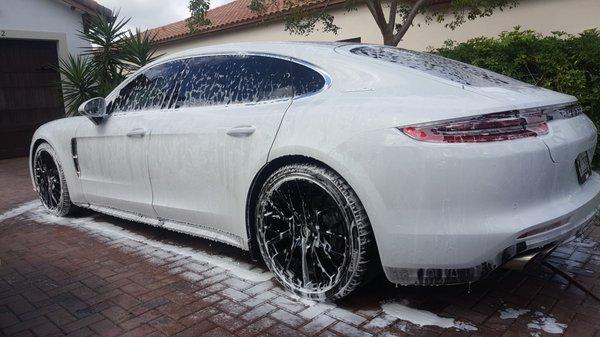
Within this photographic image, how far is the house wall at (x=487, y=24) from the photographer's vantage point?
29.8ft

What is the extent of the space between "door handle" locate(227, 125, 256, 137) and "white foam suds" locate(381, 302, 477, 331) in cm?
132

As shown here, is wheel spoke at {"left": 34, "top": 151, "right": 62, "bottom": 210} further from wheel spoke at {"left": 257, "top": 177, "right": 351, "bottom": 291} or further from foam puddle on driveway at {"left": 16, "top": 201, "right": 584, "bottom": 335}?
wheel spoke at {"left": 257, "top": 177, "right": 351, "bottom": 291}

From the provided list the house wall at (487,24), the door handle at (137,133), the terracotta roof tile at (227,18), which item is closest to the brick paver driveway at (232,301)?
the door handle at (137,133)

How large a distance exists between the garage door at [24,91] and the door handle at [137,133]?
23.1ft

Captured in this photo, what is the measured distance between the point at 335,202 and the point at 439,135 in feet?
2.18

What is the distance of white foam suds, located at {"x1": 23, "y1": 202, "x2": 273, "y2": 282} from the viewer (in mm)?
3393

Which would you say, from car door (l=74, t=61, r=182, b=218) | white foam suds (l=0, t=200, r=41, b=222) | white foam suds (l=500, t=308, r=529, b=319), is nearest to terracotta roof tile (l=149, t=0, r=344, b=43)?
white foam suds (l=0, t=200, r=41, b=222)

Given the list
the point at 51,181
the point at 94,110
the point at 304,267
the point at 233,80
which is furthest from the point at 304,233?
the point at 51,181

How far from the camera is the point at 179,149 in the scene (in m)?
3.46

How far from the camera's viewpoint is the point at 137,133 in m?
3.81

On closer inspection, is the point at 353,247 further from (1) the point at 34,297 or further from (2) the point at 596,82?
(2) the point at 596,82

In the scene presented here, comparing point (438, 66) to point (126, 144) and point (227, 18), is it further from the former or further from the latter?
point (227, 18)

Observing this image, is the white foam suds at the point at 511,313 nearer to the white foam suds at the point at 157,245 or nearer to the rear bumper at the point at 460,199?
the rear bumper at the point at 460,199

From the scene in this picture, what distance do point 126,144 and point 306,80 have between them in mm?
1809
